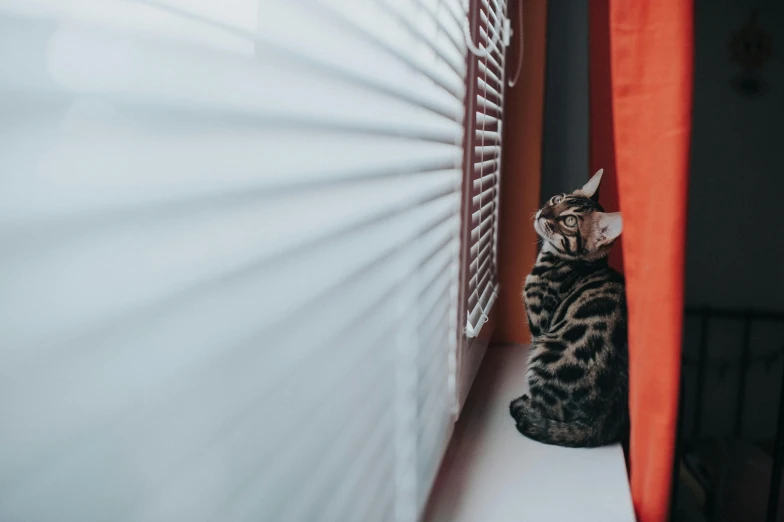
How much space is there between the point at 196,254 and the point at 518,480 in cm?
96

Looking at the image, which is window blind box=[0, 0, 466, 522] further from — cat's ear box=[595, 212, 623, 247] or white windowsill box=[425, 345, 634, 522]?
cat's ear box=[595, 212, 623, 247]

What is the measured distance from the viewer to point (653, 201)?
37.9 inches

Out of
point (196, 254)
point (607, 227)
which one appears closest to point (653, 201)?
point (607, 227)

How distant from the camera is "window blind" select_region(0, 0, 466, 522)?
0.22 meters

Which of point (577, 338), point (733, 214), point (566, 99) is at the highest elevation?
point (566, 99)

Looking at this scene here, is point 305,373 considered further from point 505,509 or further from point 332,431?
point 505,509

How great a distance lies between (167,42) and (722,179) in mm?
2964

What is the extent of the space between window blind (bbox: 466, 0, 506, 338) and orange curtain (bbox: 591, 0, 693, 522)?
0.80 ft

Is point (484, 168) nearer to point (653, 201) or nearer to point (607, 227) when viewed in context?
point (607, 227)

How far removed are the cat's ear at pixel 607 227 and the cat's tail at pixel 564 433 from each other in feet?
1.30

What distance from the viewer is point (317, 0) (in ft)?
1.43

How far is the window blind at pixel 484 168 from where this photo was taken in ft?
3.80

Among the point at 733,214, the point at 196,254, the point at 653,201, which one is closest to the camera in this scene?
the point at 196,254

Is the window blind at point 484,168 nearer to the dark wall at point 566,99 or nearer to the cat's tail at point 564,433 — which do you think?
the cat's tail at point 564,433
